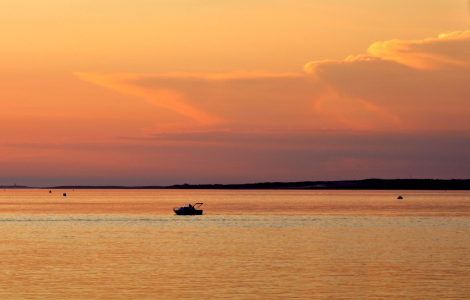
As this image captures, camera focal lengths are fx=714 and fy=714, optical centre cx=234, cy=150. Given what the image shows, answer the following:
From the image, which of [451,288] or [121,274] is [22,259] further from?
[451,288]

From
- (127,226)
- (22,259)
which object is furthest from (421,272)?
(127,226)

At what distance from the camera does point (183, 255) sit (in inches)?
3098

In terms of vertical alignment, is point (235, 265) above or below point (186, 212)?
below

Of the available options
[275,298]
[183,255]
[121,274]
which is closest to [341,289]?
[275,298]

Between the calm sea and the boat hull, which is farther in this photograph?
the boat hull

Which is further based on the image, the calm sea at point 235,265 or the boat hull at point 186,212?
the boat hull at point 186,212

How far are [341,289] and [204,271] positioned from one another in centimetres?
1467

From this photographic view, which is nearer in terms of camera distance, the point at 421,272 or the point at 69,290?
the point at 69,290

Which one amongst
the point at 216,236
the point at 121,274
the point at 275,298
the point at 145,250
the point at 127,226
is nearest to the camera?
the point at 275,298

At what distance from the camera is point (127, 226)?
134 m

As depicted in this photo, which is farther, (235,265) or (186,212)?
(186,212)

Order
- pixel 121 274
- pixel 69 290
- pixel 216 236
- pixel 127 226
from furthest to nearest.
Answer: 1. pixel 127 226
2. pixel 216 236
3. pixel 121 274
4. pixel 69 290

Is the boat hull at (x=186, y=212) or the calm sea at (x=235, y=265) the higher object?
the boat hull at (x=186, y=212)

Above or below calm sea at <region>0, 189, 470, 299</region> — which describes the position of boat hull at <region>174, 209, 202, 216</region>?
above
